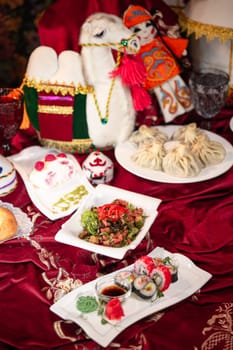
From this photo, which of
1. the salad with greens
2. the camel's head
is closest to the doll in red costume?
the camel's head

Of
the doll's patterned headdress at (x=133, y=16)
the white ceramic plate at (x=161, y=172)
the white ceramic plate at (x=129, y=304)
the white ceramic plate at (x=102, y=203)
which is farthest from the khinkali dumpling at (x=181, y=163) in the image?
the doll's patterned headdress at (x=133, y=16)

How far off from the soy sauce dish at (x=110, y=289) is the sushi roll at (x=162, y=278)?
5 cm

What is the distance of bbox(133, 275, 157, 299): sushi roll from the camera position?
0.84 metres

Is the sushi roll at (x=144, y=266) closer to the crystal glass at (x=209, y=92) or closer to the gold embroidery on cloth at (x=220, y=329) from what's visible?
the gold embroidery on cloth at (x=220, y=329)

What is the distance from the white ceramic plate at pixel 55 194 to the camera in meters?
1.07

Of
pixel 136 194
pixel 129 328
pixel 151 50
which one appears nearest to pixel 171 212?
pixel 136 194

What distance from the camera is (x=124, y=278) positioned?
2.82ft

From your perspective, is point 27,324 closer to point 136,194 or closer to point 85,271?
point 85,271

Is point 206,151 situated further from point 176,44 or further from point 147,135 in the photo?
point 176,44

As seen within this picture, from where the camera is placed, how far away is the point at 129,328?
0.80m

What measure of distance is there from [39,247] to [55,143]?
36cm

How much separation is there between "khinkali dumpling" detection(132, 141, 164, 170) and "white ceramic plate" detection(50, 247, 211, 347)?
28cm

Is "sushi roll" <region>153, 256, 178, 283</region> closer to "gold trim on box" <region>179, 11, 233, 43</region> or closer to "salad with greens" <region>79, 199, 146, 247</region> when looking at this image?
"salad with greens" <region>79, 199, 146, 247</region>

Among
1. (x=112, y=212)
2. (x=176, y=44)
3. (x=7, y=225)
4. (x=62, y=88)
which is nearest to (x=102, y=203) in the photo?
(x=112, y=212)
